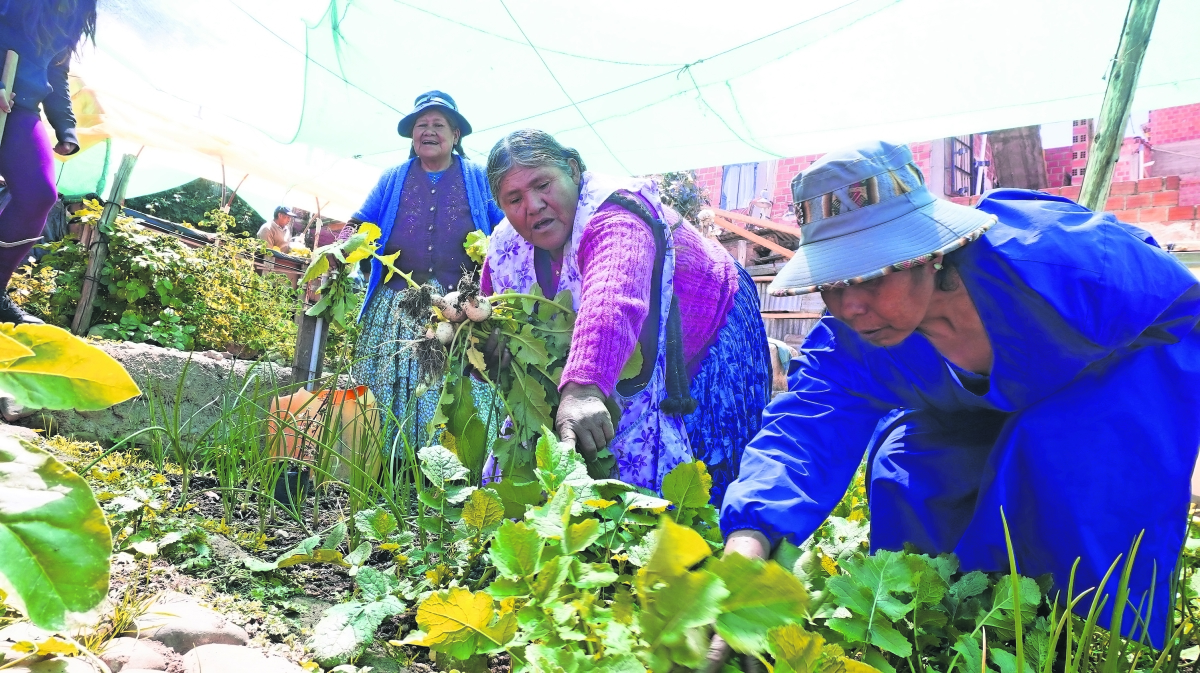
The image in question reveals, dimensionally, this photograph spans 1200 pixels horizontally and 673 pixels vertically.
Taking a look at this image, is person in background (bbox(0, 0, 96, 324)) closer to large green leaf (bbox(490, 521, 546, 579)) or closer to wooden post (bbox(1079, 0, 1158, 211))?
large green leaf (bbox(490, 521, 546, 579))

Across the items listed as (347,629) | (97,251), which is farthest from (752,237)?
(347,629)

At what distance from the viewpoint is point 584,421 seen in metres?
1.40

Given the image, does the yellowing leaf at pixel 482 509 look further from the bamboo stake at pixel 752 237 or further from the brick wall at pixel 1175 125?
the brick wall at pixel 1175 125

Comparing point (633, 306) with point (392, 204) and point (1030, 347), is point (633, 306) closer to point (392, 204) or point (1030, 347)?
point (1030, 347)

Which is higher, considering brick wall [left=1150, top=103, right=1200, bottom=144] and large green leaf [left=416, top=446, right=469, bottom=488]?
brick wall [left=1150, top=103, right=1200, bottom=144]

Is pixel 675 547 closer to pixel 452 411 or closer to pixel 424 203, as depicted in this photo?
pixel 452 411

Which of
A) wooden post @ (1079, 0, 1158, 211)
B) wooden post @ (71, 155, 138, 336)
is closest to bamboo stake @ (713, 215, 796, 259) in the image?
wooden post @ (1079, 0, 1158, 211)

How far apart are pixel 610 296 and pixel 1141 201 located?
298 inches

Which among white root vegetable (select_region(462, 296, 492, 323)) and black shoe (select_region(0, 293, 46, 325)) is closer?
white root vegetable (select_region(462, 296, 492, 323))

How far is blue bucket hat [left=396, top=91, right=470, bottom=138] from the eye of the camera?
3512mm

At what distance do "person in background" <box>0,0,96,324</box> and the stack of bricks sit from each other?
640cm

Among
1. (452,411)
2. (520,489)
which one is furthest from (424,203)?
(520,489)

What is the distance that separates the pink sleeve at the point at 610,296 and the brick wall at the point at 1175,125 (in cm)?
1303

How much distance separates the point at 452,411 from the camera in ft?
5.11
